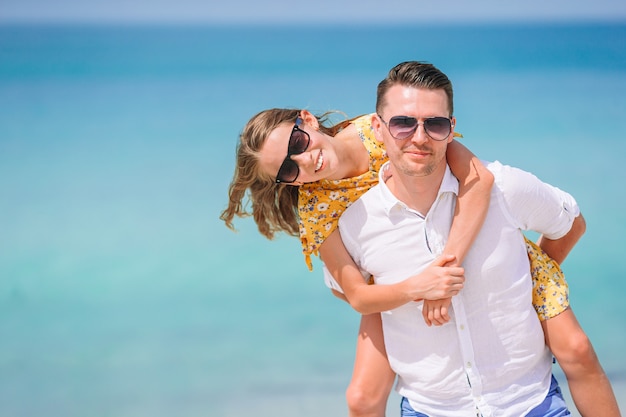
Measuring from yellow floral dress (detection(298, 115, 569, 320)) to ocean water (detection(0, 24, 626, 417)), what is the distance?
1.96 m

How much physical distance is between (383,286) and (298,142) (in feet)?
1.97

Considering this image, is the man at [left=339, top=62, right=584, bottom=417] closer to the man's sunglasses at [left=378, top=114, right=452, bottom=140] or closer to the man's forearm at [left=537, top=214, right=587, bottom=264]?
the man's sunglasses at [left=378, top=114, right=452, bottom=140]

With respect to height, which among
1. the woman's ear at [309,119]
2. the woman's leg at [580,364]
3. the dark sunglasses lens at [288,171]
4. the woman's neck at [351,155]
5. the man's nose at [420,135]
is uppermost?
the woman's ear at [309,119]

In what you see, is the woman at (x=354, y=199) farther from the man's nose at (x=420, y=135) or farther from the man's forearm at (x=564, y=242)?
the man's forearm at (x=564, y=242)

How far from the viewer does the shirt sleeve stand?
2.90m

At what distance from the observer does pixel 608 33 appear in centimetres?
1170

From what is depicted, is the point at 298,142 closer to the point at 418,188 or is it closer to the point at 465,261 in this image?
the point at 418,188

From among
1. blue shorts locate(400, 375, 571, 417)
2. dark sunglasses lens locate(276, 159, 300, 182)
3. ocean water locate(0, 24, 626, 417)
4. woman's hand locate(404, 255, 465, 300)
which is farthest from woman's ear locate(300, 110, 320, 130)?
ocean water locate(0, 24, 626, 417)

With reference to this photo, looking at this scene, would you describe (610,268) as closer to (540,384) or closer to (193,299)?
(193,299)

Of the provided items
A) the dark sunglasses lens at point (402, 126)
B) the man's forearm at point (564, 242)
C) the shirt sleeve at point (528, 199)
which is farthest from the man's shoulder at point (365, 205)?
the man's forearm at point (564, 242)

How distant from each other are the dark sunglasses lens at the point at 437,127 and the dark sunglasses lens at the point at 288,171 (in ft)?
1.72

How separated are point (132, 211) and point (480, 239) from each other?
209 inches

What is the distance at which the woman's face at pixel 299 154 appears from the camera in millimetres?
3100

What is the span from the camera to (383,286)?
2.92 m
